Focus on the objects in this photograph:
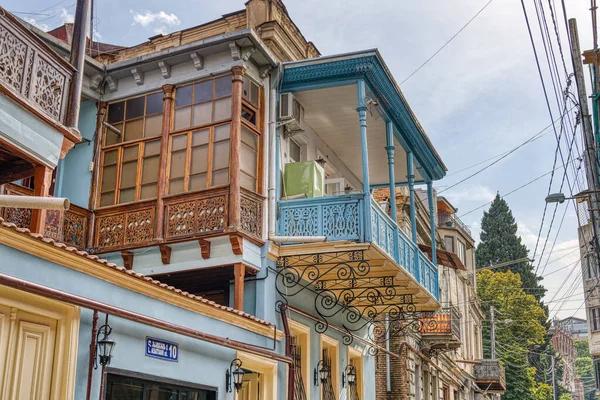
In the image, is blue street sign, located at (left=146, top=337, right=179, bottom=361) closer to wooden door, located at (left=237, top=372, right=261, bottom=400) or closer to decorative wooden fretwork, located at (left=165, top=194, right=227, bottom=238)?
wooden door, located at (left=237, top=372, right=261, bottom=400)

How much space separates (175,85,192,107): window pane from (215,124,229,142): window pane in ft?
3.16

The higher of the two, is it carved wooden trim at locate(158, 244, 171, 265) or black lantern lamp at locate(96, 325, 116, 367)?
carved wooden trim at locate(158, 244, 171, 265)

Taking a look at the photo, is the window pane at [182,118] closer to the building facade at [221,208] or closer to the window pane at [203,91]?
the building facade at [221,208]

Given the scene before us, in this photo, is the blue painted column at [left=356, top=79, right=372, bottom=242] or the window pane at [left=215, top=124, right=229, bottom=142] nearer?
the blue painted column at [left=356, top=79, right=372, bottom=242]

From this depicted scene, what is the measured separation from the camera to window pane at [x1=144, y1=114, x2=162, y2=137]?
14.3 m

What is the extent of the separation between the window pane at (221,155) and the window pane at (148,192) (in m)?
1.34

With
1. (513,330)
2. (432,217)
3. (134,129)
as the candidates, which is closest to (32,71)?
(134,129)

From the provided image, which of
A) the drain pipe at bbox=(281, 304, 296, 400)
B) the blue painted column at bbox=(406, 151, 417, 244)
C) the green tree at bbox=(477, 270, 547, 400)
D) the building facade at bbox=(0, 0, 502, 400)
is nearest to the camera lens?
the building facade at bbox=(0, 0, 502, 400)

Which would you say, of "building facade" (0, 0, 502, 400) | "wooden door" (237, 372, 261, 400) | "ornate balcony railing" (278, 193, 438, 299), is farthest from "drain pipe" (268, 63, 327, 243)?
"wooden door" (237, 372, 261, 400)

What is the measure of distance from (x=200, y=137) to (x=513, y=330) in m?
39.7

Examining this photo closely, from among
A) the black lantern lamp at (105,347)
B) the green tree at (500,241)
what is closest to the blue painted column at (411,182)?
the black lantern lamp at (105,347)

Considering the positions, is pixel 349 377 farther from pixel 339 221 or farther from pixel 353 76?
pixel 353 76

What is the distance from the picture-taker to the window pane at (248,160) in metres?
13.6

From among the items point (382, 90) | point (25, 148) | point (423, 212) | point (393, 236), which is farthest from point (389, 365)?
point (25, 148)
